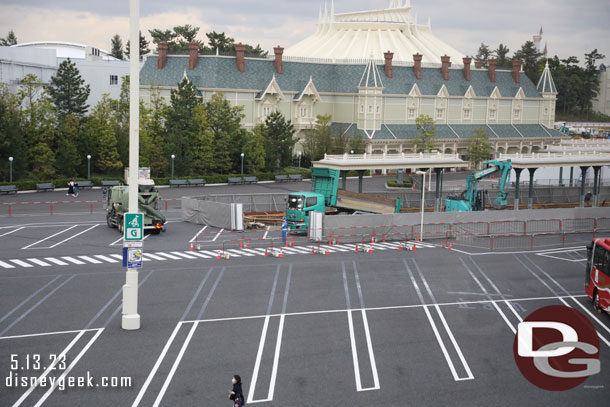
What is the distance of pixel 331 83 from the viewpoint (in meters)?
107

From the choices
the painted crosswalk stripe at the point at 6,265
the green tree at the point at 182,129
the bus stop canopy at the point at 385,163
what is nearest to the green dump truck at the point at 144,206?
the painted crosswalk stripe at the point at 6,265

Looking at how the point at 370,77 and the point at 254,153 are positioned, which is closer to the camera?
the point at 254,153

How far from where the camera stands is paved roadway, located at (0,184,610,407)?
20859 millimetres

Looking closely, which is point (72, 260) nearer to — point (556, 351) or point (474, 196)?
point (556, 351)

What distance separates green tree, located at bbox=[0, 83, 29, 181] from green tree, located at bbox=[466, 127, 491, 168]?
5720 centimetres

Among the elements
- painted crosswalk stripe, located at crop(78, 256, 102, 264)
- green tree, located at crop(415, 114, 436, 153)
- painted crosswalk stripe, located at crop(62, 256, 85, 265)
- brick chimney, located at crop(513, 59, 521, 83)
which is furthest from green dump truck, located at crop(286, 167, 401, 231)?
brick chimney, located at crop(513, 59, 521, 83)

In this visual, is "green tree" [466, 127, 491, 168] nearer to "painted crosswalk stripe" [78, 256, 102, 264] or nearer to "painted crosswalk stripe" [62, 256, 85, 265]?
"painted crosswalk stripe" [78, 256, 102, 264]

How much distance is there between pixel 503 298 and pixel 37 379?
1945cm

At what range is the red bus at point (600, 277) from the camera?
28.9m

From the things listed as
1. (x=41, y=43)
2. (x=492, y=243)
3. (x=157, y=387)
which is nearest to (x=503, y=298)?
(x=492, y=243)

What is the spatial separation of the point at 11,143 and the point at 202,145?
20.3 metres

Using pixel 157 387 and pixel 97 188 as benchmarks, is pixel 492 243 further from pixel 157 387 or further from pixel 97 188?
pixel 97 188

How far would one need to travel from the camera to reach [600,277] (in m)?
29.6

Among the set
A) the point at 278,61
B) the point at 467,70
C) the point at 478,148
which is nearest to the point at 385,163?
the point at 278,61
